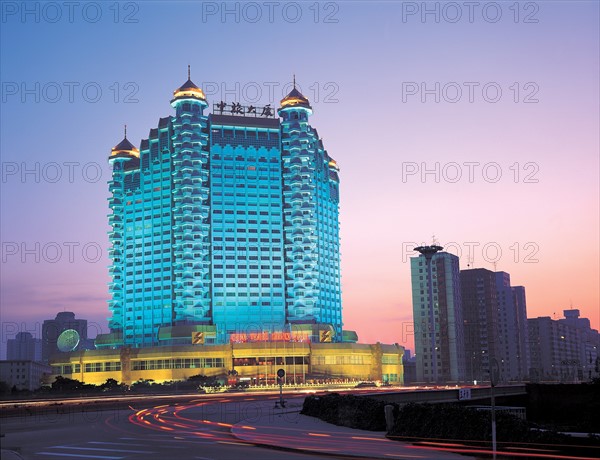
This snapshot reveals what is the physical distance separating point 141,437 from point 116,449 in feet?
19.8

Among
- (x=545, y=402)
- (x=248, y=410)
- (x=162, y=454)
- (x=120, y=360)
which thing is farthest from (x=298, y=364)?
(x=162, y=454)

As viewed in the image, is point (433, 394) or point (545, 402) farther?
point (545, 402)

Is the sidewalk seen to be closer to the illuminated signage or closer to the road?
the road

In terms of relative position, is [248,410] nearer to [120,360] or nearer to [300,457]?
[300,457]

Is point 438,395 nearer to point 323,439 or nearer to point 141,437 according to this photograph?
point 323,439

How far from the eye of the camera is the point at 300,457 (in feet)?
94.7

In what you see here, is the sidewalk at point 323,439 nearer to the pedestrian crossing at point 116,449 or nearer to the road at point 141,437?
the road at point 141,437

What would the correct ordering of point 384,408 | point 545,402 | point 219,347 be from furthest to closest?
point 219,347, point 545,402, point 384,408

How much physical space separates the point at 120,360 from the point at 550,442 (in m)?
172

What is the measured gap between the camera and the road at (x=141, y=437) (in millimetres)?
30969

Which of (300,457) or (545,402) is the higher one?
(300,457)

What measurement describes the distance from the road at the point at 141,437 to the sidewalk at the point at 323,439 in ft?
3.33

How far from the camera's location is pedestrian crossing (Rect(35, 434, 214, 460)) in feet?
101

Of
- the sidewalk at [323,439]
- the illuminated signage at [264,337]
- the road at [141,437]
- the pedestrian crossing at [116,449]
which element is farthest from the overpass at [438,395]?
the illuminated signage at [264,337]
